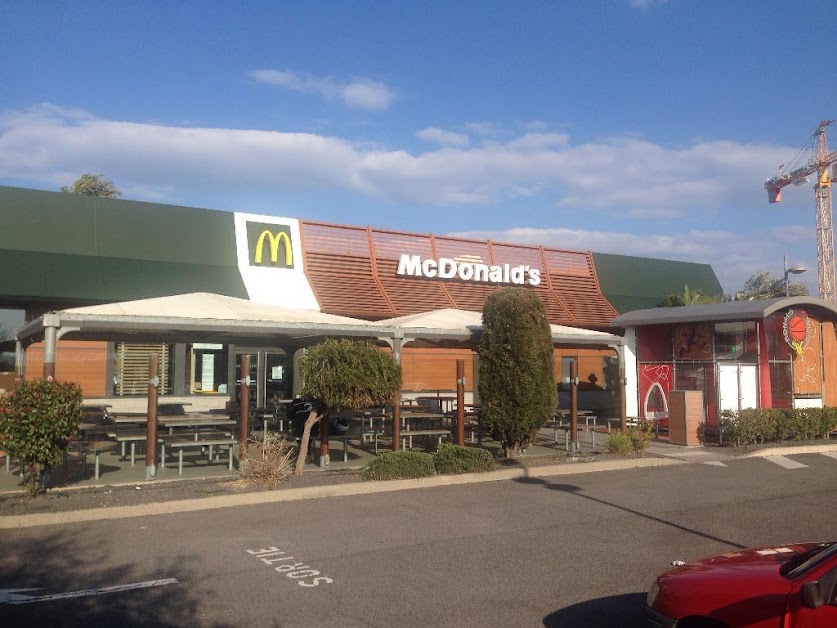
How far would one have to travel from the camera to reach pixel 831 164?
75500 millimetres

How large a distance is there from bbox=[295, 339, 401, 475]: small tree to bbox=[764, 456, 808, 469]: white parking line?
8.17 meters

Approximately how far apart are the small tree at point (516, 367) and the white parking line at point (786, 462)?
16.0ft

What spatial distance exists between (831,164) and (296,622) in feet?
267

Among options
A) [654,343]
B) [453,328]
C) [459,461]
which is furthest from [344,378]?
[654,343]

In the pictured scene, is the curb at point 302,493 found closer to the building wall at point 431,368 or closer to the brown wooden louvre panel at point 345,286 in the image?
the brown wooden louvre panel at point 345,286

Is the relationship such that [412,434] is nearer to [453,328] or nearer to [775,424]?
[453,328]

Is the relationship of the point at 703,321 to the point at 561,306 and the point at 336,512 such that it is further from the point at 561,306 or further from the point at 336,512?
the point at 336,512

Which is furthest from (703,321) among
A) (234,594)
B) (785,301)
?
(234,594)

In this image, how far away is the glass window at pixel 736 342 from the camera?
1994 centimetres

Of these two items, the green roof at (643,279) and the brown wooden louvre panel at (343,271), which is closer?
the brown wooden louvre panel at (343,271)

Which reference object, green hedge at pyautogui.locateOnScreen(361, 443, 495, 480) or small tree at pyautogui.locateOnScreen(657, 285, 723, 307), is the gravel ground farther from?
small tree at pyautogui.locateOnScreen(657, 285, 723, 307)

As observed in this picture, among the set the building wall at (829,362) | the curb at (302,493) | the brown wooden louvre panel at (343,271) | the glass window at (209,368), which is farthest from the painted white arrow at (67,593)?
the building wall at (829,362)

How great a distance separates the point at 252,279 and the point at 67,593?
51.0 feet

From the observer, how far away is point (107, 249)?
1973 cm
